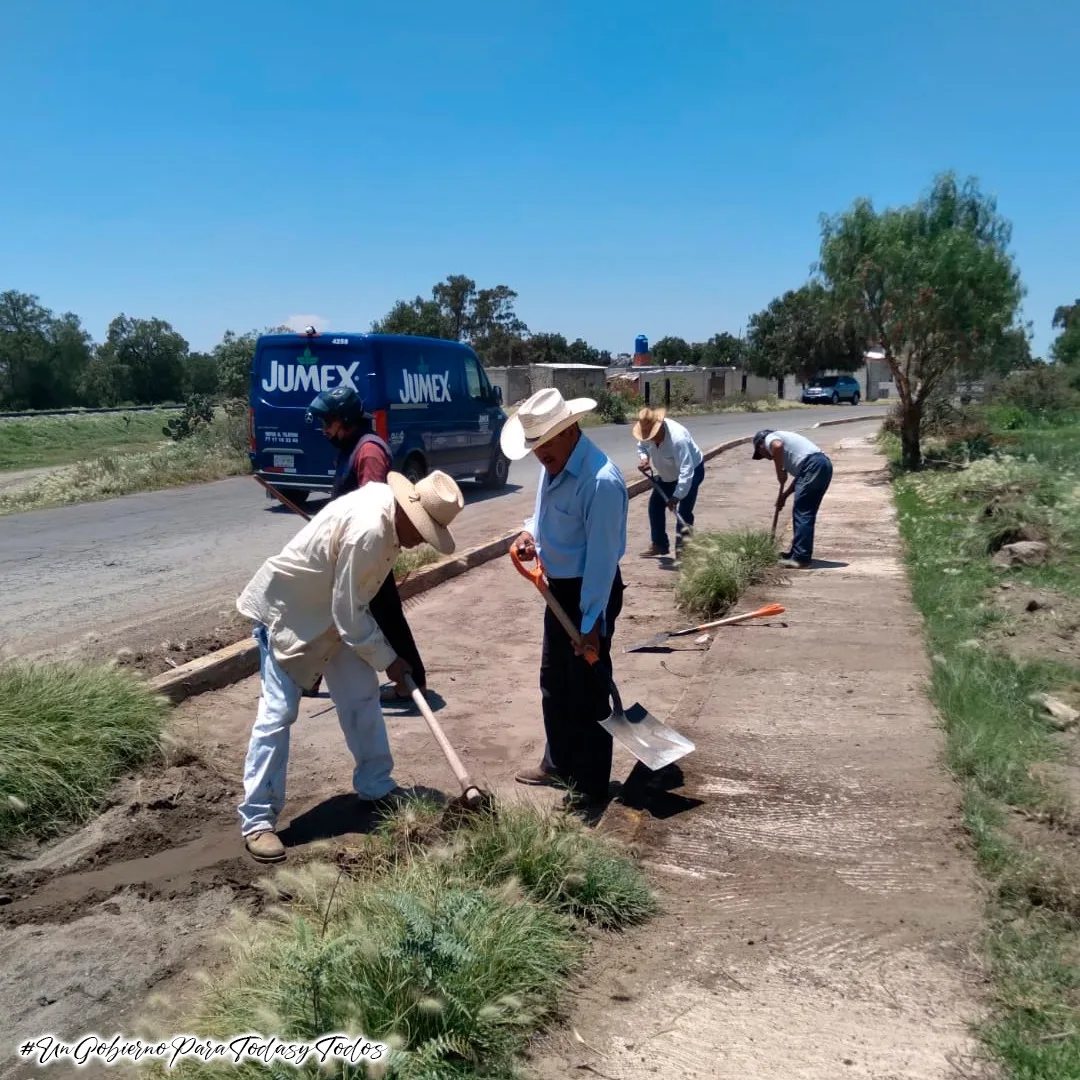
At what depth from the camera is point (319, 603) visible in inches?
162

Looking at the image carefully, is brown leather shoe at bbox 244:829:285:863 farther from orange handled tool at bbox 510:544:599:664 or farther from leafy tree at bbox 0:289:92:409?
leafy tree at bbox 0:289:92:409

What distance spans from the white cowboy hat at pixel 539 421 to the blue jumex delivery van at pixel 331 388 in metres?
8.23

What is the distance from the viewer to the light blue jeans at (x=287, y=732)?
13.4ft

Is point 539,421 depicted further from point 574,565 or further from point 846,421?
point 846,421

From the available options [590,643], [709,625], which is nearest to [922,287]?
[709,625]

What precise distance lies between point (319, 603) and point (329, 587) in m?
0.08

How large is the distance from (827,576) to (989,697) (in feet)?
12.7

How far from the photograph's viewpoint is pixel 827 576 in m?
9.20

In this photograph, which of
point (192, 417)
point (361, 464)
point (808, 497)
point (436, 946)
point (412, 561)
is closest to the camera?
point (436, 946)

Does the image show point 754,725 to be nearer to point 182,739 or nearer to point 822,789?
point 822,789

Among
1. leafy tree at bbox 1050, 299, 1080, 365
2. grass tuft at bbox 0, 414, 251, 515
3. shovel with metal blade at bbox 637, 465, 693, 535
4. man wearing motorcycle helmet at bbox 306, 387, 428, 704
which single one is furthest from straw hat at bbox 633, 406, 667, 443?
leafy tree at bbox 1050, 299, 1080, 365

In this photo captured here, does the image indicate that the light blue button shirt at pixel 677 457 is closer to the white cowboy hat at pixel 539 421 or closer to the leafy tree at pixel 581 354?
the white cowboy hat at pixel 539 421

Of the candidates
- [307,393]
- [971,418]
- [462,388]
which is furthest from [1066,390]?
[307,393]

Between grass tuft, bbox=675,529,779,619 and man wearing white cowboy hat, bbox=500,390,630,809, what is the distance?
11.6 ft
